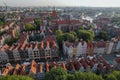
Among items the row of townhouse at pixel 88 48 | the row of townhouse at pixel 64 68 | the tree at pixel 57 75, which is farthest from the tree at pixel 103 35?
the tree at pixel 57 75

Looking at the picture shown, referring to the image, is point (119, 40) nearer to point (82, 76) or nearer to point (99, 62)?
point (99, 62)

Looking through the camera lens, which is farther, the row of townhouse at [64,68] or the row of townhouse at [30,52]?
the row of townhouse at [30,52]

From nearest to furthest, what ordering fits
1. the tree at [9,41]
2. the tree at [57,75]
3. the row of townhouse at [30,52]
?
the tree at [57,75], the row of townhouse at [30,52], the tree at [9,41]

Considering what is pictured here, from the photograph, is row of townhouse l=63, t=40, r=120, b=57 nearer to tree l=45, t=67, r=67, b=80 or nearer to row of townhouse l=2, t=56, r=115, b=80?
row of townhouse l=2, t=56, r=115, b=80

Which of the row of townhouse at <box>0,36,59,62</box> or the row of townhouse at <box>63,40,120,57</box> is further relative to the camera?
the row of townhouse at <box>63,40,120,57</box>

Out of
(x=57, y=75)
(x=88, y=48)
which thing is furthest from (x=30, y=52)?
(x=88, y=48)

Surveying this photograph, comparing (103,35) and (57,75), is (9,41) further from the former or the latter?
(103,35)

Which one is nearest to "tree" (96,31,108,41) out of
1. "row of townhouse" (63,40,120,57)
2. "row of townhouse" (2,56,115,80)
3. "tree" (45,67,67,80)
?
"row of townhouse" (63,40,120,57)

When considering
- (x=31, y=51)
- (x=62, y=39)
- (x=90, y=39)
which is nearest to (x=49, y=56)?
(x=31, y=51)

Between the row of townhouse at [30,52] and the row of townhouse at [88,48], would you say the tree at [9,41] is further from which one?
the row of townhouse at [88,48]
